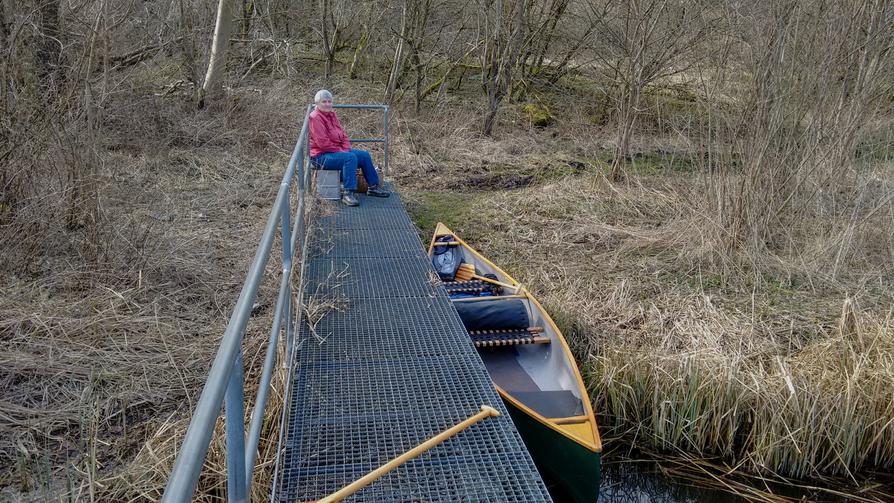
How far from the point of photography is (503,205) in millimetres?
9219

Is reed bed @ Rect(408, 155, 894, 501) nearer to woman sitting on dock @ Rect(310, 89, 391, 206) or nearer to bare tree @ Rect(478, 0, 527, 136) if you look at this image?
woman sitting on dock @ Rect(310, 89, 391, 206)

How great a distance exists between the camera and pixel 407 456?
2.88m

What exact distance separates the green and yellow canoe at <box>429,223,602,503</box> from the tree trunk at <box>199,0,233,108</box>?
6963 millimetres

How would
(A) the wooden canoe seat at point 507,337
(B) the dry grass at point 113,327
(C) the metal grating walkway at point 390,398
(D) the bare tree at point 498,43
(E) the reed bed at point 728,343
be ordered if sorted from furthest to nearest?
1. (D) the bare tree at point 498,43
2. (A) the wooden canoe seat at point 507,337
3. (E) the reed bed at point 728,343
4. (B) the dry grass at point 113,327
5. (C) the metal grating walkway at point 390,398

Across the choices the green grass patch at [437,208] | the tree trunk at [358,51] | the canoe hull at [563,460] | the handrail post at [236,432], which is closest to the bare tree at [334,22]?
the tree trunk at [358,51]

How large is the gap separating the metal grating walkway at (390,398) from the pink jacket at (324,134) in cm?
280

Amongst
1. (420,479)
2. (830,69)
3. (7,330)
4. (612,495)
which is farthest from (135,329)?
(830,69)

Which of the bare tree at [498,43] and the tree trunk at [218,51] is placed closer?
the tree trunk at [218,51]

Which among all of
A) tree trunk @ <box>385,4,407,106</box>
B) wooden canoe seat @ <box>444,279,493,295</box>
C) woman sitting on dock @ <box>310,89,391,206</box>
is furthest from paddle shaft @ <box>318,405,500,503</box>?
tree trunk @ <box>385,4,407,106</box>

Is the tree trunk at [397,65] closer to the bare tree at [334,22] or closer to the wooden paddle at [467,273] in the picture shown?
the bare tree at [334,22]

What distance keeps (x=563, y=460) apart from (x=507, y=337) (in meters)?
1.40

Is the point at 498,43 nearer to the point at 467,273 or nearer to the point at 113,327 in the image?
the point at 467,273

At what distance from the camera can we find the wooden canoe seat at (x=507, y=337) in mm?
5277

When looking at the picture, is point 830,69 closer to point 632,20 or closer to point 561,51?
point 632,20
